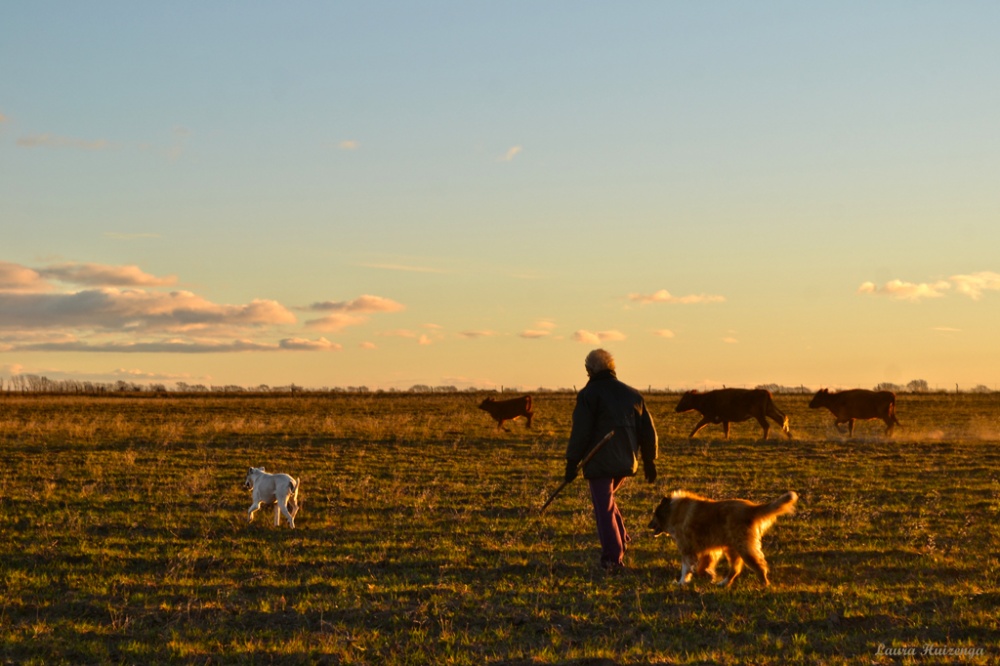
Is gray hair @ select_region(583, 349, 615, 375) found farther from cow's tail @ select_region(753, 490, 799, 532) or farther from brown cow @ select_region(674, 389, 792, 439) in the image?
brown cow @ select_region(674, 389, 792, 439)

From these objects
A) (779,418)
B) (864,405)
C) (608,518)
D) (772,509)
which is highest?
(864,405)

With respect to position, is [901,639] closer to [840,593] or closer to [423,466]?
[840,593]

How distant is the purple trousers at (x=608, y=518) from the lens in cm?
955

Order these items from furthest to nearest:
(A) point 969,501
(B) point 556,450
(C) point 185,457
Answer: (B) point 556,450 → (C) point 185,457 → (A) point 969,501

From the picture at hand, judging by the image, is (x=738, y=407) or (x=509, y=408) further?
(x=509, y=408)

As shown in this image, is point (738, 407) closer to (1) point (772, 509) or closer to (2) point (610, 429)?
(2) point (610, 429)

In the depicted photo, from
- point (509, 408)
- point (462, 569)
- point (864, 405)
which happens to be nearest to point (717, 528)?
point (462, 569)

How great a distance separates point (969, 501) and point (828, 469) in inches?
180

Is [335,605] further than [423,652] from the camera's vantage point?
Yes

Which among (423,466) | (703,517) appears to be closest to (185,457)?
(423,466)

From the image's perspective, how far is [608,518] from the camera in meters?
9.67

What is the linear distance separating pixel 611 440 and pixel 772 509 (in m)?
1.76

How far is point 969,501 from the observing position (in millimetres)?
15578

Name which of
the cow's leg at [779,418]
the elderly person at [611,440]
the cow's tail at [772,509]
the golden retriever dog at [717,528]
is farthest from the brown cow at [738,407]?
the cow's tail at [772,509]
